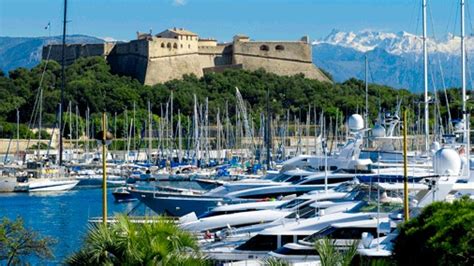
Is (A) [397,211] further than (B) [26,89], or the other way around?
(B) [26,89]

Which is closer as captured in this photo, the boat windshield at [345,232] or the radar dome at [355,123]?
the boat windshield at [345,232]

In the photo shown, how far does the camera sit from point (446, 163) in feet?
67.4

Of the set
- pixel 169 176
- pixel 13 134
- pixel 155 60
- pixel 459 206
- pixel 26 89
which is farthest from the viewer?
pixel 155 60

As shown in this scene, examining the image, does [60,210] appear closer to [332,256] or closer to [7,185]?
[7,185]

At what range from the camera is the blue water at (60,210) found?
114 ft

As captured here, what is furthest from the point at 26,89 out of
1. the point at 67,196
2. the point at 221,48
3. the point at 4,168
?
the point at 67,196

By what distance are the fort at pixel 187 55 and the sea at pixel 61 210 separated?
49556mm

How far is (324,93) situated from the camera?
104 metres

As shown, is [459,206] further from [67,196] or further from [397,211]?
[67,196]

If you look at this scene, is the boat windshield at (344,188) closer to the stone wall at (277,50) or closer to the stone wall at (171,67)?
the stone wall at (171,67)

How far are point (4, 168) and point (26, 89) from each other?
38.7 meters

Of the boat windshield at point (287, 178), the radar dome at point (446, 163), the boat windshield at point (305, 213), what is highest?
the radar dome at point (446, 163)

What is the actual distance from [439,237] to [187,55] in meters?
102

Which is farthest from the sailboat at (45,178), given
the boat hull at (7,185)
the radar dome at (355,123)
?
the radar dome at (355,123)
